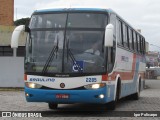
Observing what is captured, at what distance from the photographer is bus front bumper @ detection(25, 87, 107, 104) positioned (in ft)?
42.9

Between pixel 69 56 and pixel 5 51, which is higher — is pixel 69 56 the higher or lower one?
the lower one

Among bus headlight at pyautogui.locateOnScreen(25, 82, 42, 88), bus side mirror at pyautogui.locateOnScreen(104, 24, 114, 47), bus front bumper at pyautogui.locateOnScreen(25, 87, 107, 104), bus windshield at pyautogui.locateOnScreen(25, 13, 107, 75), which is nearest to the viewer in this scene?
bus side mirror at pyautogui.locateOnScreen(104, 24, 114, 47)

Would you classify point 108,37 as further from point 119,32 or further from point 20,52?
point 20,52

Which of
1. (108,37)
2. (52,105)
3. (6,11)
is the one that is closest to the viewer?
(108,37)

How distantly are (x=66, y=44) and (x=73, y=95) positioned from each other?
1.50 meters

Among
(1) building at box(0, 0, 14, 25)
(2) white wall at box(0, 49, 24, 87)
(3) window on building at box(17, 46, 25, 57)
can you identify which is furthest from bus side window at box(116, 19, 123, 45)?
(1) building at box(0, 0, 14, 25)

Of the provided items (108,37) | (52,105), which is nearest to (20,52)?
(52,105)

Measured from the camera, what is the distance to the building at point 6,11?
40.2m

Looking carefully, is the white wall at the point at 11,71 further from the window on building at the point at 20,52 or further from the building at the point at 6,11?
the building at the point at 6,11

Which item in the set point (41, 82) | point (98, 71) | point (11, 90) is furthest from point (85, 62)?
point (11, 90)

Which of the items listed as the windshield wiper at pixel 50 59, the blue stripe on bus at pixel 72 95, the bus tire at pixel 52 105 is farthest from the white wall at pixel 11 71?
the windshield wiper at pixel 50 59

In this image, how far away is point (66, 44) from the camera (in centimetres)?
1345

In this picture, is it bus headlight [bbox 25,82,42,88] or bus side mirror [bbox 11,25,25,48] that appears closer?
bus side mirror [bbox 11,25,25,48]

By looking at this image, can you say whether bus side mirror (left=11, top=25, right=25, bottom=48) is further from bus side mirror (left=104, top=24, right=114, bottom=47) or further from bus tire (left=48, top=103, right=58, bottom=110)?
bus tire (left=48, top=103, right=58, bottom=110)
